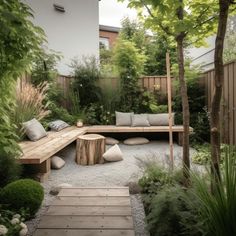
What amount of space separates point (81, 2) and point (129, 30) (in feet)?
11.6

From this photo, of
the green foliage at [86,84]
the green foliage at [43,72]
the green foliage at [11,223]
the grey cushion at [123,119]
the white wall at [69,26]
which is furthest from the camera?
the white wall at [69,26]

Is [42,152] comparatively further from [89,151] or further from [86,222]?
[86,222]

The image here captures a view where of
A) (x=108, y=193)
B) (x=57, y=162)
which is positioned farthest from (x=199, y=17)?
(x=57, y=162)

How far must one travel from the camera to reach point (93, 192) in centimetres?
360

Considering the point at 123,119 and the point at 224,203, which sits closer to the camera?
the point at 224,203

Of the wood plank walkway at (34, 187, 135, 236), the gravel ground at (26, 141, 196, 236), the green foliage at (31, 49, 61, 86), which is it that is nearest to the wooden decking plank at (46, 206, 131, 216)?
the wood plank walkway at (34, 187, 135, 236)

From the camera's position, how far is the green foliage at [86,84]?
333 inches

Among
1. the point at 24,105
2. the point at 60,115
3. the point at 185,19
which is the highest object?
the point at 185,19

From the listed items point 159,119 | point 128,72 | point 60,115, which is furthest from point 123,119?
point 60,115

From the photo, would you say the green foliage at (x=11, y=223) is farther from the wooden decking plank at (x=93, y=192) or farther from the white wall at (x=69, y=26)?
the white wall at (x=69, y=26)

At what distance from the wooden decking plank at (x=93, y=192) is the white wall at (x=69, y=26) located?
6.34 meters

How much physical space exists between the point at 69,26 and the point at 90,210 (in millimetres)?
8389

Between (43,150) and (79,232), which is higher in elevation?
(43,150)

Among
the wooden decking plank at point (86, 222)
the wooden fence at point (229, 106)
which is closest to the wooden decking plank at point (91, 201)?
the wooden decking plank at point (86, 222)
